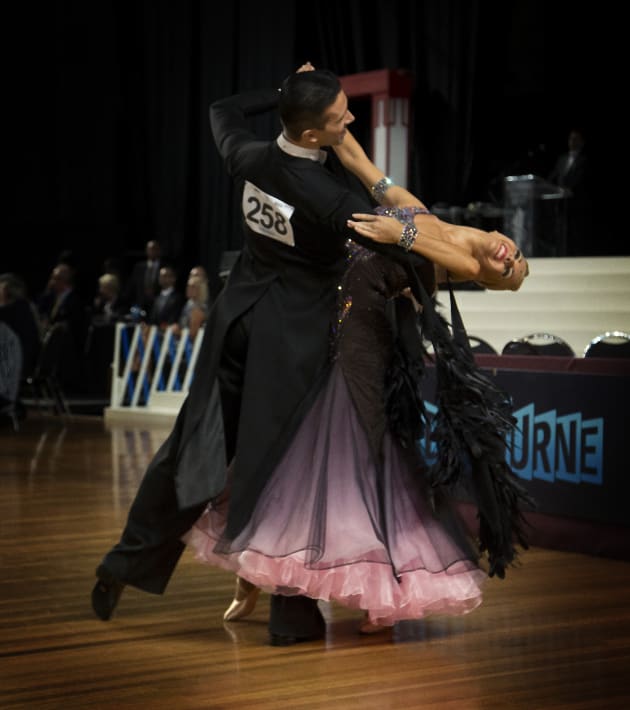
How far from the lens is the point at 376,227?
2.73 metres

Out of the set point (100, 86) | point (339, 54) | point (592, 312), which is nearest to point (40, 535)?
point (592, 312)

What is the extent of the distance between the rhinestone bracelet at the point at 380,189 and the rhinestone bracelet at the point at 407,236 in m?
0.29

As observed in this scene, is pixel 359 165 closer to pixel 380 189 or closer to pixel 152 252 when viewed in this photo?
pixel 380 189

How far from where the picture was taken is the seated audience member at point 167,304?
36.8 feet

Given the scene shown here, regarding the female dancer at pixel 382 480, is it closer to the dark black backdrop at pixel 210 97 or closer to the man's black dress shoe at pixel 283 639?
the man's black dress shoe at pixel 283 639

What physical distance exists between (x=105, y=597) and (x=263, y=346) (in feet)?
2.70

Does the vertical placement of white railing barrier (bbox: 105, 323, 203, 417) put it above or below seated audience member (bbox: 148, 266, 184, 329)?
below

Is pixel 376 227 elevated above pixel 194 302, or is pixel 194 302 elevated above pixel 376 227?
pixel 376 227

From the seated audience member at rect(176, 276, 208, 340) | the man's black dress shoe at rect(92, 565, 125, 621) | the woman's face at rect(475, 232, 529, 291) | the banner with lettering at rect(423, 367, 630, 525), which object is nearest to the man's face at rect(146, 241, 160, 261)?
the seated audience member at rect(176, 276, 208, 340)

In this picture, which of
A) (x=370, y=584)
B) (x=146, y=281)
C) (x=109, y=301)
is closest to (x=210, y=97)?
(x=146, y=281)

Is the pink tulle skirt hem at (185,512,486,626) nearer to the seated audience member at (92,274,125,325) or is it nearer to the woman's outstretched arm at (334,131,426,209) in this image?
the woman's outstretched arm at (334,131,426,209)

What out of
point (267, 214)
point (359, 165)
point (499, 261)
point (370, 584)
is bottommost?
point (370, 584)

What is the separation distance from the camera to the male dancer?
2.85 meters

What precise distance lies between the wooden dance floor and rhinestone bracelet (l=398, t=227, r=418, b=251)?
3.16 ft
